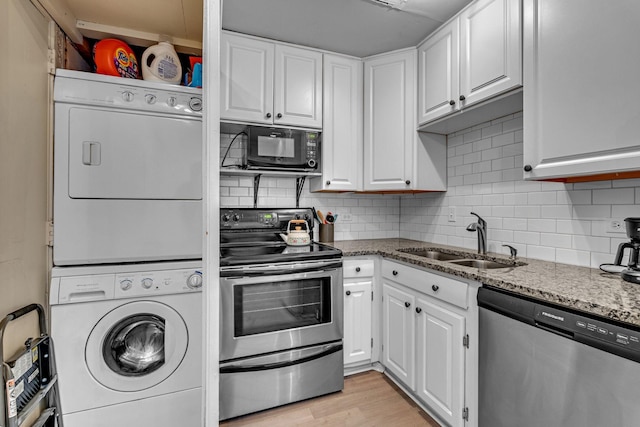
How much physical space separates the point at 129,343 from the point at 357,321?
4.66 ft

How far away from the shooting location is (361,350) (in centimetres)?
216

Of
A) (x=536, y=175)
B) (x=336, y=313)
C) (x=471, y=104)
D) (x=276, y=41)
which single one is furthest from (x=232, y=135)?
(x=536, y=175)

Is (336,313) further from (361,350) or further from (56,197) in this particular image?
(56,197)

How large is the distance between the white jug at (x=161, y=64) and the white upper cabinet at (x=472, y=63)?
1.71 m

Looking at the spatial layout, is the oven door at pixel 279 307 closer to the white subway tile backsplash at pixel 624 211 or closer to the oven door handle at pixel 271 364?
the oven door handle at pixel 271 364

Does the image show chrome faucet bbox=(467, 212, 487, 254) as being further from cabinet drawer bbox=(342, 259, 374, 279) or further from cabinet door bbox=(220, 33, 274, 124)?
cabinet door bbox=(220, 33, 274, 124)

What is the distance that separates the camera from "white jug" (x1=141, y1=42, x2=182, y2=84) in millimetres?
1692

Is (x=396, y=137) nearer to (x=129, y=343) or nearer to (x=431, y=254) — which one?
(x=431, y=254)

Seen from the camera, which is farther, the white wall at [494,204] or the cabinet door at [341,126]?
the cabinet door at [341,126]

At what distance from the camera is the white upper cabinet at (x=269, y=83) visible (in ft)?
6.92

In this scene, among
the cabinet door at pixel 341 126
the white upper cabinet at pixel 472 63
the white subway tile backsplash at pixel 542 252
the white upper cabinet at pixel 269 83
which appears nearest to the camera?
the white upper cabinet at pixel 472 63

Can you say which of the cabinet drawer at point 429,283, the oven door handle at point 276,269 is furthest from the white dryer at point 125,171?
the cabinet drawer at point 429,283

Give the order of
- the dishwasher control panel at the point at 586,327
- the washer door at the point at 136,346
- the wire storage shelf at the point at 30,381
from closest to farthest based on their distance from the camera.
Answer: the dishwasher control panel at the point at 586,327 → the wire storage shelf at the point at 30,381 → the washer door at the point at 136,346

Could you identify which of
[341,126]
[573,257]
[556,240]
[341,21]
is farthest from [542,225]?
[341,21]
